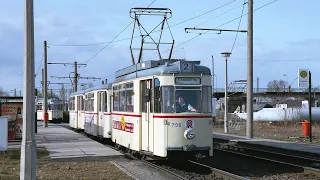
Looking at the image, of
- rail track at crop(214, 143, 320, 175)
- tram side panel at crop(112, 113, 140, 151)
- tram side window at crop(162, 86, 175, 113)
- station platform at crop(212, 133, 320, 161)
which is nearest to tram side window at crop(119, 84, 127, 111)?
tram side panel at crop(112, 113, 140, 151)

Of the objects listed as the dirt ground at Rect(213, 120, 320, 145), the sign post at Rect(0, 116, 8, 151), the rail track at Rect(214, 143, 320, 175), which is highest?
the sign post at Rect(0, 116, 8, 151)

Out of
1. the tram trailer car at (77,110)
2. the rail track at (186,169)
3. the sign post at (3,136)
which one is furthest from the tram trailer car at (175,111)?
the tram trailer car at (77,110)

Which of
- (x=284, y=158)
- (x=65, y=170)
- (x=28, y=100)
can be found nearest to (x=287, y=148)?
(x=284, y=158)

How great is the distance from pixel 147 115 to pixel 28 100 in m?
5.65

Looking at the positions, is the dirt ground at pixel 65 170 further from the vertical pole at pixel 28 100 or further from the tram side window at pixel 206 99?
the tram side window at pixel 206 99

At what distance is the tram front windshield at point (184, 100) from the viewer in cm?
1308

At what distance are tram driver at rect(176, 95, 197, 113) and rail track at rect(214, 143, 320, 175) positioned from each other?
12.0 ft

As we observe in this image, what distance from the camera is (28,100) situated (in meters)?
8.77

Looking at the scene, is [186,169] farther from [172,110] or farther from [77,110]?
[77,110]

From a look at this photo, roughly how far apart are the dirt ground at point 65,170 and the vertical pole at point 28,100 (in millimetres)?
2879

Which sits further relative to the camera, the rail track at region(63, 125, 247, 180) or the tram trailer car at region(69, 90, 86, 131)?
the tram trailer car at region(69, 90, 86, 131)

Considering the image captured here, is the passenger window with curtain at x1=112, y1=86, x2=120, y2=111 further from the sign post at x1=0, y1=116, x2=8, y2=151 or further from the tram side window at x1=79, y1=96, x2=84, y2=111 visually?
the tram side window at x1=79, y1=96, x2=84, y2=111

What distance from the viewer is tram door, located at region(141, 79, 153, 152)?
1375cm

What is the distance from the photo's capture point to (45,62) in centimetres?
3962
